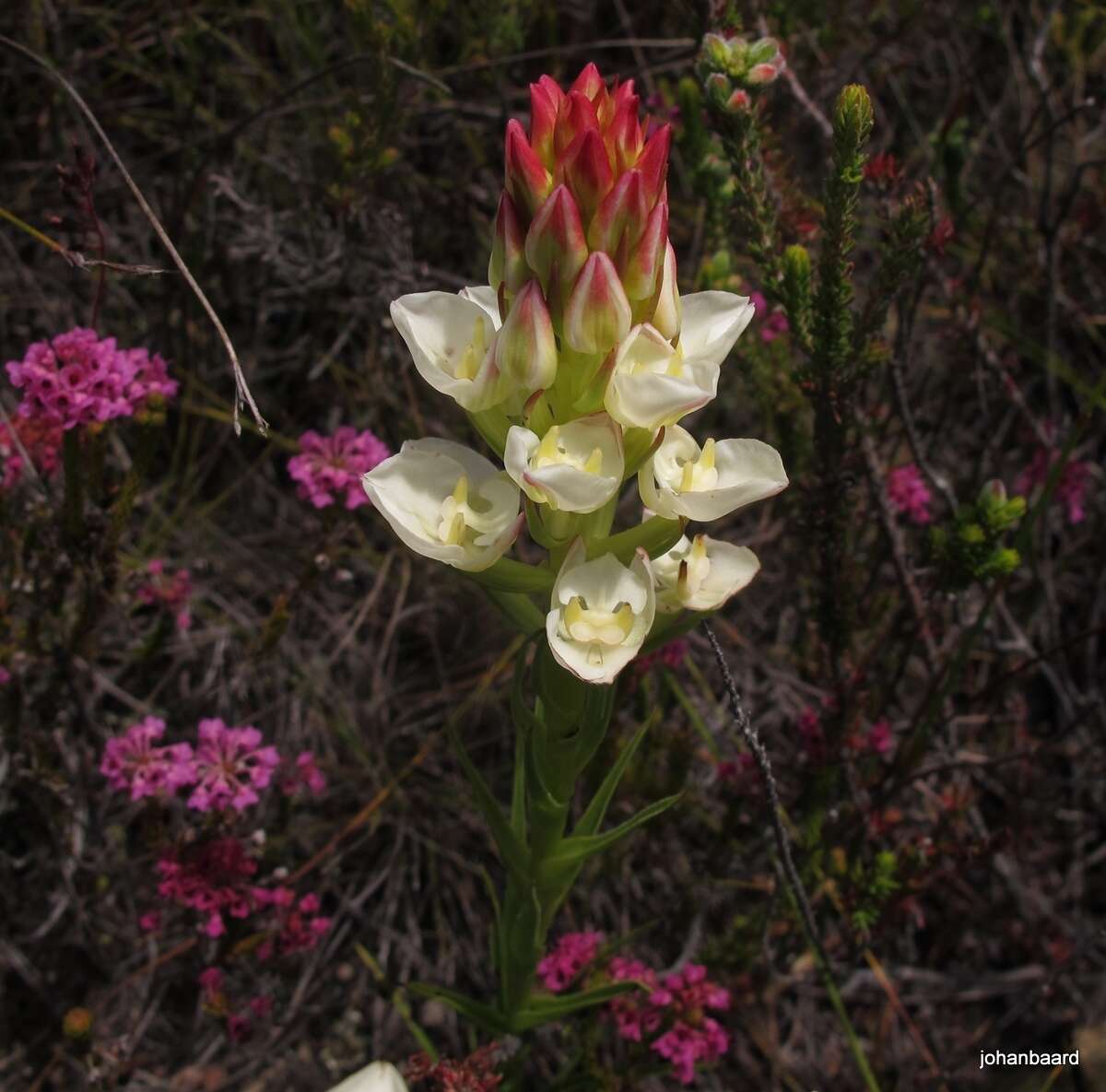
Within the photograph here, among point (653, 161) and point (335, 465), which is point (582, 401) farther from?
point (335, 465)

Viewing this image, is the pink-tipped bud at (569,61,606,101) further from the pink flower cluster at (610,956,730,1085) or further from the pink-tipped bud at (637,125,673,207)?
the pink flower cluster at (610,956,730,1085)

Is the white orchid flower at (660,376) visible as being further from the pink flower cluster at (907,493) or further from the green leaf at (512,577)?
the pink flower cluster at (907,493)

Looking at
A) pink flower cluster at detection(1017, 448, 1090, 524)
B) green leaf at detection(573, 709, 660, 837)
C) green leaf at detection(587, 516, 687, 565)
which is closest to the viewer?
green leaf at detection(587, 516, 687, 565)

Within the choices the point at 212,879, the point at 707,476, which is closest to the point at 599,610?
the point at 707,476

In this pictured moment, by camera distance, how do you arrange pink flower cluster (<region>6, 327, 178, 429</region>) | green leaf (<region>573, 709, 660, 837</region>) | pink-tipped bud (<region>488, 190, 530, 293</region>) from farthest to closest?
pink flower cluster (<region>6, 327, 178, 429</region>) < green leaf (<region>573, 709, 660, 837</region>) < pink-tipped bud (<region>488, 190, 530, 293</region>)

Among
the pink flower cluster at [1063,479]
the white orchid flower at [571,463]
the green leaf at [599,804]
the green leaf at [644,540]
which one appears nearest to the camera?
the white orchid flower at [571,463]

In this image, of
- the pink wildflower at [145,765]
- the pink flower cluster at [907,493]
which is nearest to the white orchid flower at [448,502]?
the pink wildflower at [145,765]

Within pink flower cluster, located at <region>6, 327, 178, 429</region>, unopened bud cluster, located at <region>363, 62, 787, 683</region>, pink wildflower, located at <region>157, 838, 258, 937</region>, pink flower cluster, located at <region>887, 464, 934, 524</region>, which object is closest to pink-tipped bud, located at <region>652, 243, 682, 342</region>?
unopened bud cluster, located at <region>363, 62, 787, 683</region>
